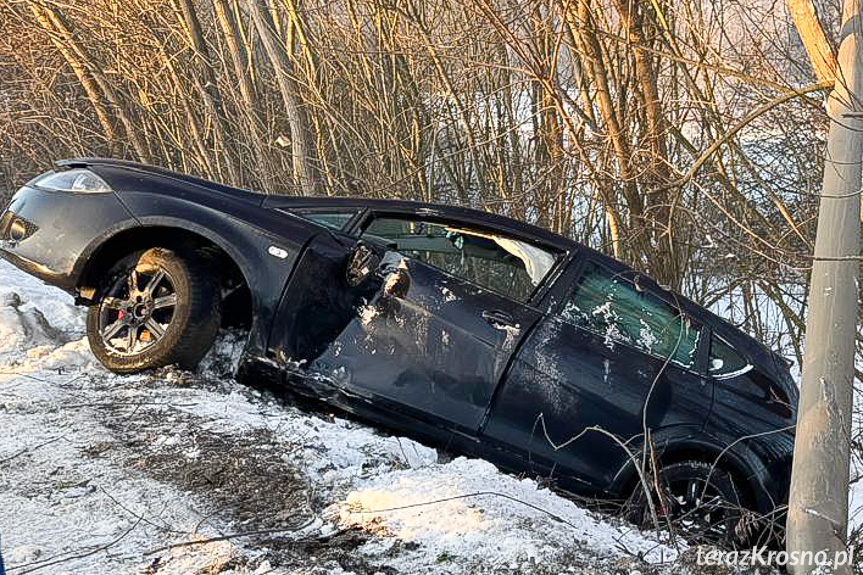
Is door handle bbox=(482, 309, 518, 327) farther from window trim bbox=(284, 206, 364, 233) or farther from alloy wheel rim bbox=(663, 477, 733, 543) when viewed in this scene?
alloy wheel rim bbox=(663, 477, 733, 543)

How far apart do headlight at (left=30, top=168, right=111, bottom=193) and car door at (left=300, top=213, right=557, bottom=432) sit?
63.0 inches

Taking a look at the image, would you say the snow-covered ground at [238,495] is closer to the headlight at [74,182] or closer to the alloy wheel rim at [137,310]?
the alloy wheel rim at [137,310]

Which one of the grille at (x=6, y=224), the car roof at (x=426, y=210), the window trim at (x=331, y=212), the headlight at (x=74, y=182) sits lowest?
the grille at (x=6, y=224)

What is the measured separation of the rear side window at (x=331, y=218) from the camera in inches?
185

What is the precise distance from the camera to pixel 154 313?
4.75 meters

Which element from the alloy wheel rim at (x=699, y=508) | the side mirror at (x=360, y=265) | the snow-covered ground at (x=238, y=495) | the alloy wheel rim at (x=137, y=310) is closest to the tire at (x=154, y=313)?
the alloy wheel rim at (x=137, y=310)

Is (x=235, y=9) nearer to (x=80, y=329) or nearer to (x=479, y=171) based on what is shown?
(x=479, y=171)

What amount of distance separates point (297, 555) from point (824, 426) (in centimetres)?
203

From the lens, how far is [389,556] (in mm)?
3064

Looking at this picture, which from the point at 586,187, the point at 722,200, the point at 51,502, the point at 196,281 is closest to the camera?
the point at 51,502

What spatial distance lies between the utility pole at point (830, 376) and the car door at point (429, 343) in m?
1.53

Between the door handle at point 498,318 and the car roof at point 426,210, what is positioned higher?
the car roof at point 426,210

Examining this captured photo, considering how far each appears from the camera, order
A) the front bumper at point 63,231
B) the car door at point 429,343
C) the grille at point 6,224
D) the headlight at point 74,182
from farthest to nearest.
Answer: the grille at point 6,224 < the headlight at point 74,182 < the front bumper at point 63,231 < the car door at point 429,343

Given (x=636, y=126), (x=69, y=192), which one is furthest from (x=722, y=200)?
(x=69, y=192)
